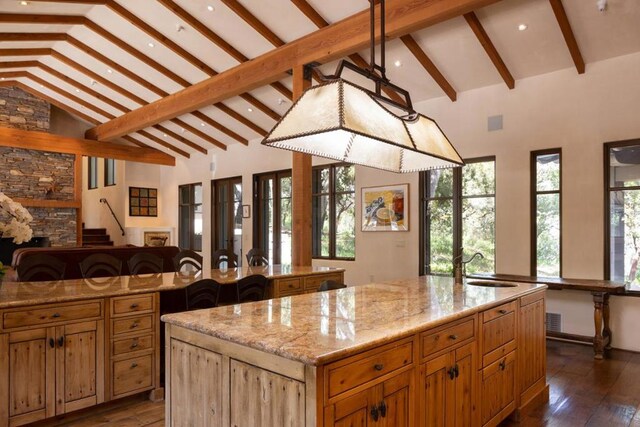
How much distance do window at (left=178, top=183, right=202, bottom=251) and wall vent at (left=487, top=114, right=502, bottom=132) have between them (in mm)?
7550

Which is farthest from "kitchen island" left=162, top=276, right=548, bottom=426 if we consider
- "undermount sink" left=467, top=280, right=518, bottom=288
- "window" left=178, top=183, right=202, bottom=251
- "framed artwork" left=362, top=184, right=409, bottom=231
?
"window" left=178, top=183, right=202, bottom=251

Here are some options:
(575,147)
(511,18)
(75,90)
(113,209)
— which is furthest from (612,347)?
(113,209)

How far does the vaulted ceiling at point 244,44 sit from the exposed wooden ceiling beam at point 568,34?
0.04ft

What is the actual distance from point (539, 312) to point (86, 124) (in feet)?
39.6

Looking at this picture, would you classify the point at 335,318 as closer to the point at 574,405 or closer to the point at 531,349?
the point at 531,349

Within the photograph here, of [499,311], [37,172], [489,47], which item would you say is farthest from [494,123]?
[37,172]

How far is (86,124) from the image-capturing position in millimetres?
11750

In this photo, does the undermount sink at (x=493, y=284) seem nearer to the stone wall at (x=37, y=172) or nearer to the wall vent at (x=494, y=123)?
the wall vent at (x=494, y=123)

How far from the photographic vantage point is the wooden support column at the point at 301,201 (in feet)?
19.4

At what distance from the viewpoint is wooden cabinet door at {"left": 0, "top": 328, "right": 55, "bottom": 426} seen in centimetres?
278

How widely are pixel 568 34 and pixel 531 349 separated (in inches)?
139

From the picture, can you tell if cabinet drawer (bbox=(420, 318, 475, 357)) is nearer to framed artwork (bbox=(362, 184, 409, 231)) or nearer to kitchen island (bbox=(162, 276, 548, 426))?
kitchen island (bbox=(162, 276, 548, 426))

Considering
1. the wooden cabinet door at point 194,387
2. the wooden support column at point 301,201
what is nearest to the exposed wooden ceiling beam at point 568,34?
the wooden support column at point 301,201

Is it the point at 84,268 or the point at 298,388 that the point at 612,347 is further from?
the point at 84,268
